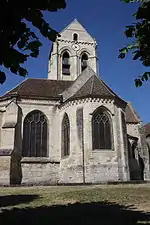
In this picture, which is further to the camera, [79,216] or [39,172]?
[39,172]

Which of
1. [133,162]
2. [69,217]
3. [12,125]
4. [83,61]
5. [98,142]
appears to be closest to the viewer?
[69,217]

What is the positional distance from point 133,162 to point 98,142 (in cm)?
803

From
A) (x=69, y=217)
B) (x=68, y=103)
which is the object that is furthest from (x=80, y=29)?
(x=69, y=217)

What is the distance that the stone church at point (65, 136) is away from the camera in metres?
21.8

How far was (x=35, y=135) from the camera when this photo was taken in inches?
1001

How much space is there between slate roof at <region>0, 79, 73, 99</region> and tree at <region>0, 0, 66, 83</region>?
72.2 feet

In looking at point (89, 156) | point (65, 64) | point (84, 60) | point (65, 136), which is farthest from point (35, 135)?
point (84, 60)

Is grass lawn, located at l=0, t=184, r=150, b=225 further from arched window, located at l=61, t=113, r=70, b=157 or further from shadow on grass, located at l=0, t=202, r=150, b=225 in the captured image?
arched window, located at l=61, t=113, r=70, b=157

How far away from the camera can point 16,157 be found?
23.7m

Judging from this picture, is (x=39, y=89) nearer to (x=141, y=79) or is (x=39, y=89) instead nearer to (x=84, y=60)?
(x=84, y=60)

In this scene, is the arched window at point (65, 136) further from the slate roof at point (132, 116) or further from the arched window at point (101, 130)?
the slate roof at point (132, 116)

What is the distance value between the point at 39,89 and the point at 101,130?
911cm

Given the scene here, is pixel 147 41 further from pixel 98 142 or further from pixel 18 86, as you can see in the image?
pixel 18 86

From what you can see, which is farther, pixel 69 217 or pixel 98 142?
pixel 98 142
